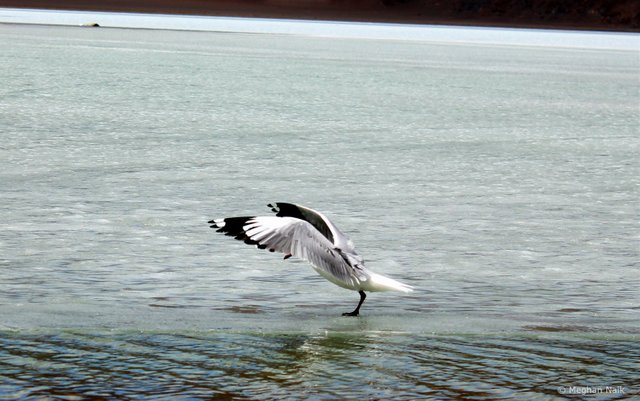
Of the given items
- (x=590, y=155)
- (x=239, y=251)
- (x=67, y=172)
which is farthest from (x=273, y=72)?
(x=239, y=251)

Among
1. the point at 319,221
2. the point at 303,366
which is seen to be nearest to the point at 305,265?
the point at 319,221

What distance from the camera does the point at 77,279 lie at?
7.32 metres

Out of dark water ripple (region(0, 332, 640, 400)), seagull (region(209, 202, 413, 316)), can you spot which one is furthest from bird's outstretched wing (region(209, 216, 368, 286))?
dark water ripple (region(0, 332, 640, 400))

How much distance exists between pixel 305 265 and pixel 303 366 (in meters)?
2.63

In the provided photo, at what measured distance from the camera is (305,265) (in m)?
8.09

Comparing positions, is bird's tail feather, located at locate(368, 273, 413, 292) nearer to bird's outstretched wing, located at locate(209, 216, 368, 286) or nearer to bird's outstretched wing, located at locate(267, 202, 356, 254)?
bird's outstretched wing, located at locate(209, 216, 368, 286)

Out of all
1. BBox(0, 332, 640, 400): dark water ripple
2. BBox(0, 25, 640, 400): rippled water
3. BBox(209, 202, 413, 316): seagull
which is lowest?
BBox(0, 25, 640, 400): rippled water

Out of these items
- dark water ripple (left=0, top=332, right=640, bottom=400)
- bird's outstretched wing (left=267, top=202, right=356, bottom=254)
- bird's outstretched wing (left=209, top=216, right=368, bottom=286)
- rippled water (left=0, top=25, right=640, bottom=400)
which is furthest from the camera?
bird's outstretched wing (left=267, top=202, right=356, bottom=254)

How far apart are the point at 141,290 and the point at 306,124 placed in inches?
406

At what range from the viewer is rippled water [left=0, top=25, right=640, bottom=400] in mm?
5410

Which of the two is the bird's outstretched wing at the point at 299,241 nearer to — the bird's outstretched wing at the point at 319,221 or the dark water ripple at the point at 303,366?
the bird's outstretched wing at the point at 319,221

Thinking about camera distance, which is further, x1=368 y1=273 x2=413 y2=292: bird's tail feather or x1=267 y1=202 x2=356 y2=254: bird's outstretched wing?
x1=267 y1=202 x2=356 y2=254: bird's outstretched wing

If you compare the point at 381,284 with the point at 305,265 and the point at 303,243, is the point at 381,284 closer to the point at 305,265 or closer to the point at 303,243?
the point at 303,243

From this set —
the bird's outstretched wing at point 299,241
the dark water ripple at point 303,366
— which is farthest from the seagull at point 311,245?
the dark water ripple at point 303,366
